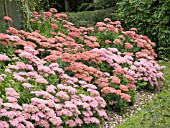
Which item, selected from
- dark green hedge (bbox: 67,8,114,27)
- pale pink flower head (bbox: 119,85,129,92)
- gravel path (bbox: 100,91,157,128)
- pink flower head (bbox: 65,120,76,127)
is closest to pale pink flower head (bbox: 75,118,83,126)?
pink flower head (bbox: 65,120,76,127)

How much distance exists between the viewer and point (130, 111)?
6668mm

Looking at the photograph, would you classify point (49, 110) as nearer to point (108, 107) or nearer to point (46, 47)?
point (108, 107)

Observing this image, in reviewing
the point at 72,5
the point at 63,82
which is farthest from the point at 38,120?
the point at 72,5

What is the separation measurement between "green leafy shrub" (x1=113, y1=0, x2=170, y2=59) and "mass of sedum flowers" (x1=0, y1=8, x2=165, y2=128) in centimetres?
162

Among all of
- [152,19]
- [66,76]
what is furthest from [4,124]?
[152,19]

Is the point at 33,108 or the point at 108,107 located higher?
the point at 33,108

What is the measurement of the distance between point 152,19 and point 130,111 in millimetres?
5258

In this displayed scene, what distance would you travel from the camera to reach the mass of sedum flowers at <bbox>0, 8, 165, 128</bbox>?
4805 millimetres

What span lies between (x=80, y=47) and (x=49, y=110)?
315 cm

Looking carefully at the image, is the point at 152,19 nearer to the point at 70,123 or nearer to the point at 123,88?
the point at 123,88

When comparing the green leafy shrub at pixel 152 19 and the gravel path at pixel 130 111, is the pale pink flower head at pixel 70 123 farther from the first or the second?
the green leafy shrub at pixel 152 19

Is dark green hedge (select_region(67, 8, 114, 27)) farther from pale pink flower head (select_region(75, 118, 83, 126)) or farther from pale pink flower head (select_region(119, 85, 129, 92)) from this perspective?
pale pink flower head (select_region(75, 118, 83, 126))

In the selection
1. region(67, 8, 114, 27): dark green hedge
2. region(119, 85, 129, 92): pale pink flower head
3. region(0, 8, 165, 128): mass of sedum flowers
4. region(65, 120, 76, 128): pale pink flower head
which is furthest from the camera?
region(67, 8, 114, 27): dark green hedge

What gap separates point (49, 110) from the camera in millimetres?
4785
